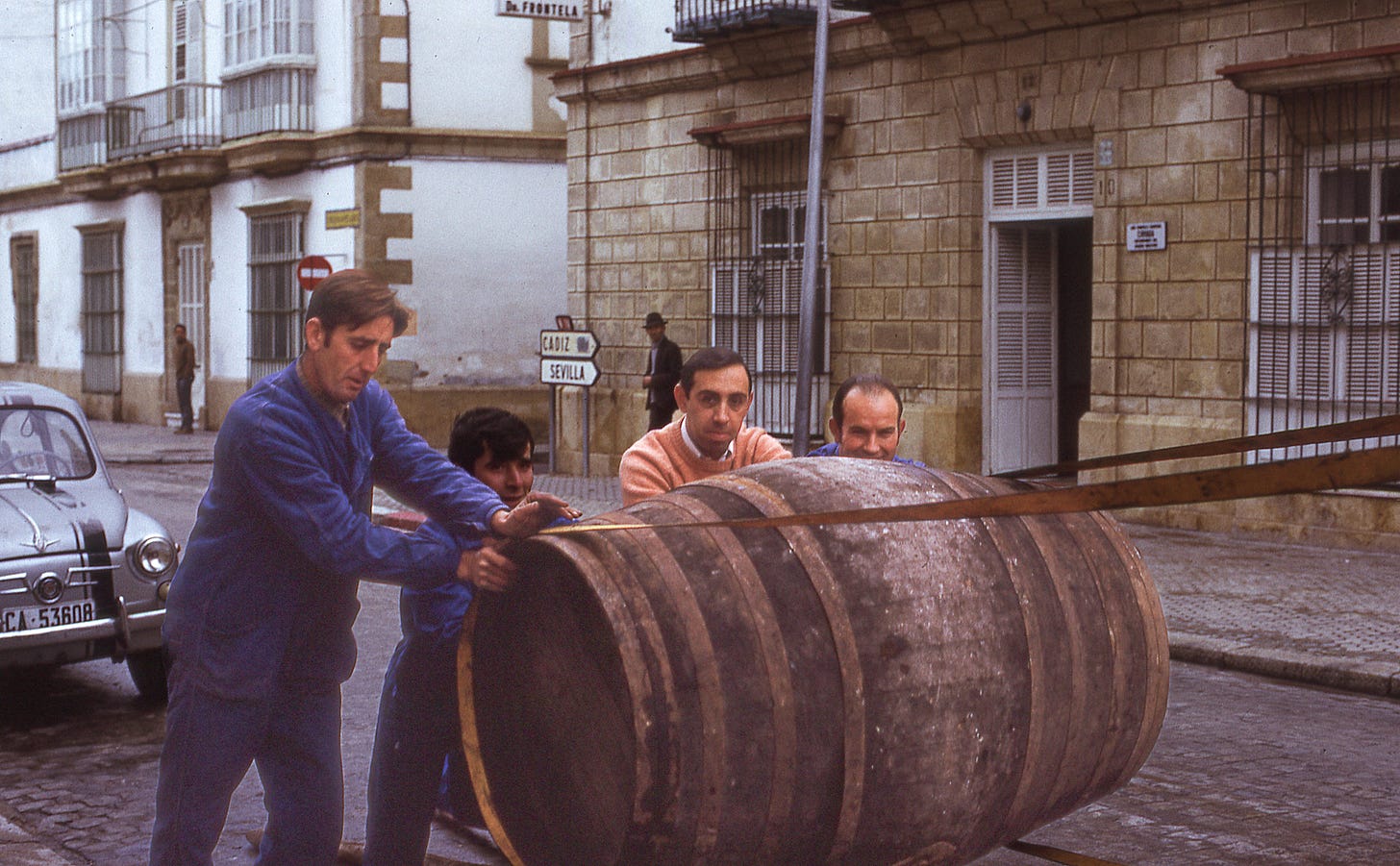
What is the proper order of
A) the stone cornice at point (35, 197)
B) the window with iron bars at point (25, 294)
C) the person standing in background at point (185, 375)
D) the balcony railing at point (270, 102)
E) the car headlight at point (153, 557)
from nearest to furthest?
the car headlight at point (153, 557) → the balcony railing at point (270, 102) → the person standing in background at point (185, 375) → the stone cornice at point (35, 197) → the window with iron bars at point (25, 294)

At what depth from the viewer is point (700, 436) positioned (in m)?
4.83

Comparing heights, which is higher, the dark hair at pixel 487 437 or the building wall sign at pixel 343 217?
the building wall sign at pixel 343 217

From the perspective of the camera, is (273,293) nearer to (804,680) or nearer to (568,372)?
(568,372)

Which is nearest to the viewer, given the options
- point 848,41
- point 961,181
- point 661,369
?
point 961,181

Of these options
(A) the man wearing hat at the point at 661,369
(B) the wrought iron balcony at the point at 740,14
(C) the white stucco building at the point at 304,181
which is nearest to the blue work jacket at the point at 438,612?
(B) the wrought iron balcony at the point at 740,14

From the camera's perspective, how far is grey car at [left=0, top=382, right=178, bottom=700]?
7.50 metres

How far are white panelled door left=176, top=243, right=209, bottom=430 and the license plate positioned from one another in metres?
21.2

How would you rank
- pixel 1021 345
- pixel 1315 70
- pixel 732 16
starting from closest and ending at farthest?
pixel 1315 70
pixel 1021 345
pixel 732 16

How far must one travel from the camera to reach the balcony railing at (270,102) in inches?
993

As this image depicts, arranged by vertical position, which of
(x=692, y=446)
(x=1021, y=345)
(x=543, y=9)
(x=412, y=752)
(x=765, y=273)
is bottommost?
(x=412, y=752)

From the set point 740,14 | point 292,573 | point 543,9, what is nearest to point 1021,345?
point 740,14

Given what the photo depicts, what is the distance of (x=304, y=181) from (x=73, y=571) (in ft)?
60.6

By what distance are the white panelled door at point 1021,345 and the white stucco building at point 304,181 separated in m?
9.58

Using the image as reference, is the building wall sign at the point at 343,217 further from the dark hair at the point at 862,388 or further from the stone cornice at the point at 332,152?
the dark hair at the point at 862,388
